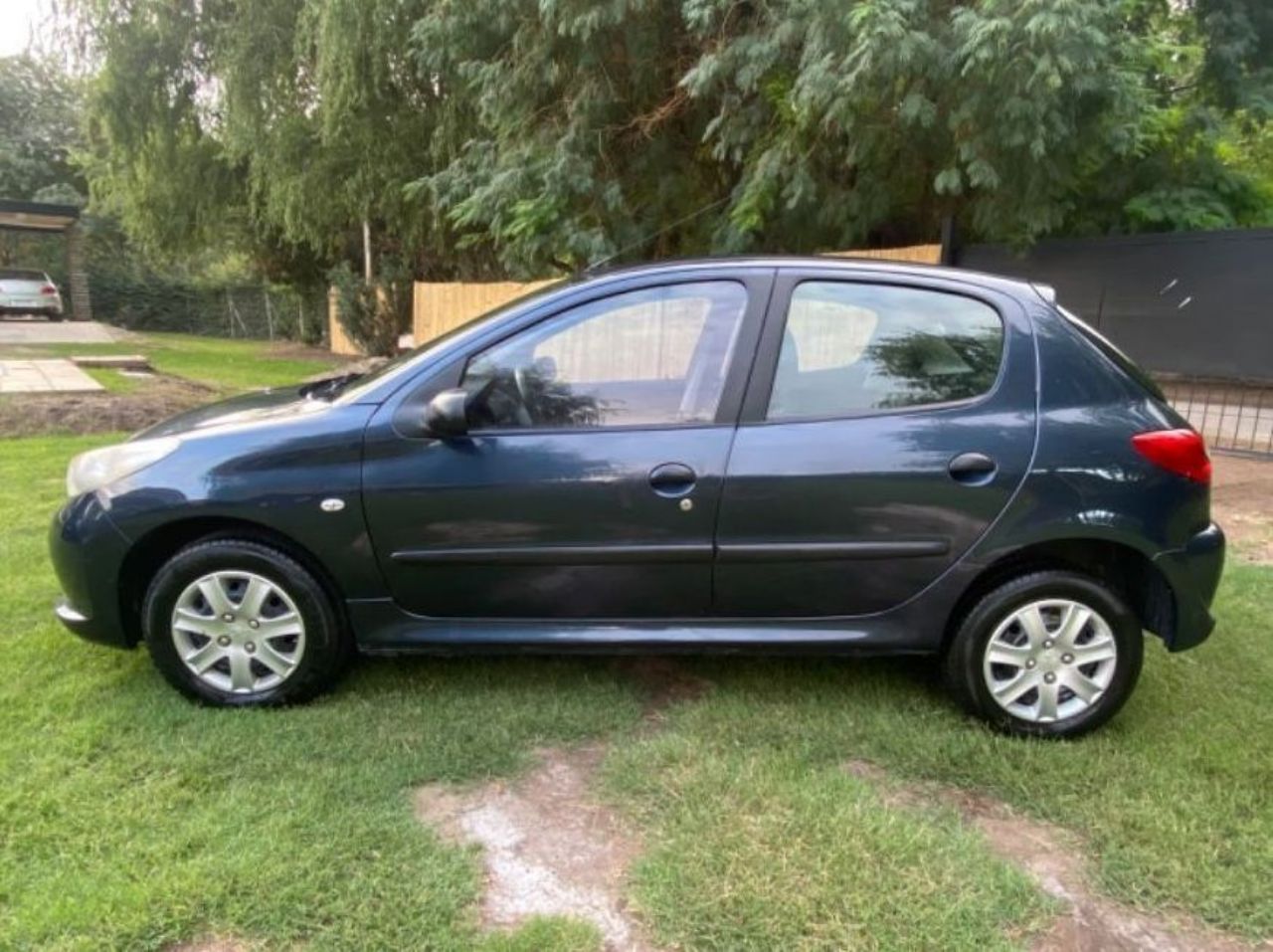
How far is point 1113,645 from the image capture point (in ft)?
9.93

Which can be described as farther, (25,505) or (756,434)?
(25,505)

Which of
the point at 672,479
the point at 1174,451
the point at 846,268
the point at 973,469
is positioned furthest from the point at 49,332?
the point at 1174,451

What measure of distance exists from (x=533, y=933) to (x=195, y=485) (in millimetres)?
1833

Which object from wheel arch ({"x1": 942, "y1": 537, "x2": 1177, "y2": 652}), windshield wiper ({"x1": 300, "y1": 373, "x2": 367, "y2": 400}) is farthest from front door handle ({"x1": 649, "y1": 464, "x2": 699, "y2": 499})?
windshield wiper ({"x1": 300, "y1": 373, "x2": 367, "y2": 400})

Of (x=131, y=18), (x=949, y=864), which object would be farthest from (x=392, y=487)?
(x=131, y=18)

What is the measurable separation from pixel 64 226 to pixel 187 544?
26276mm

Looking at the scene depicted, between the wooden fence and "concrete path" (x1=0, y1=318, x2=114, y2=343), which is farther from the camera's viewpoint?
"concrete path" (x1=0, y1=318, x2=114, y2=343)

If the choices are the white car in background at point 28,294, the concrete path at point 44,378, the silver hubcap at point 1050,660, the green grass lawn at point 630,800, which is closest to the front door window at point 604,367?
the green grass lawn at point 630,800

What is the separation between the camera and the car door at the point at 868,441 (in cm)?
297

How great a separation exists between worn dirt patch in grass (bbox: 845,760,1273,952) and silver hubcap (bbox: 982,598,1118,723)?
1.48ft

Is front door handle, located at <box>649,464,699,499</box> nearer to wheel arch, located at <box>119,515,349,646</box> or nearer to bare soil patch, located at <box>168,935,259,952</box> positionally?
wheel arch, located at <box>119,515,349,646</box>

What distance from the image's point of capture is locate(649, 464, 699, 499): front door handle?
2980 mm

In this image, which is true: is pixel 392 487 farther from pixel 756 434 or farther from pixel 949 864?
pixel 949 864

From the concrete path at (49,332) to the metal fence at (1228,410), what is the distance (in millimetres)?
19410
